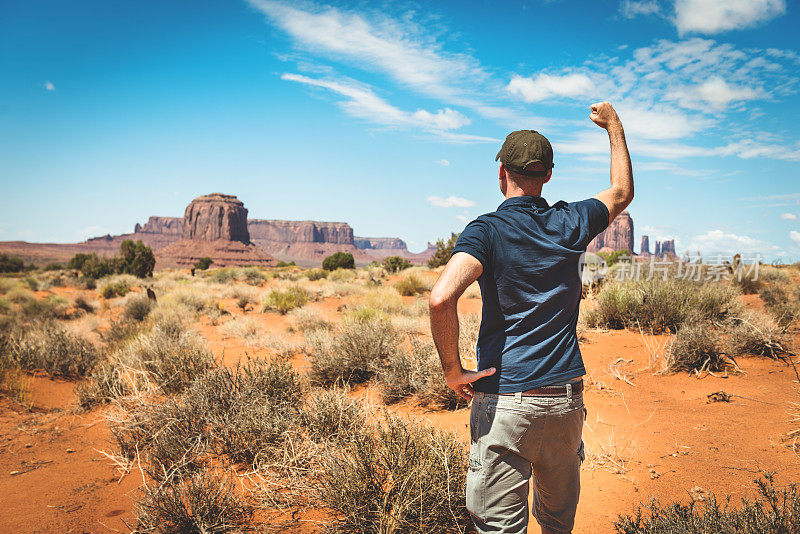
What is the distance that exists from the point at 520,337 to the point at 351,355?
5039mm

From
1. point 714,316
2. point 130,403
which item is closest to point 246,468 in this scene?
point 130,403

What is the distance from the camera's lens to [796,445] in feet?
12.6

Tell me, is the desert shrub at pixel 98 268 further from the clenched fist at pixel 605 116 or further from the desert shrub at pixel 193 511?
the clenched fist at pixel 605 116

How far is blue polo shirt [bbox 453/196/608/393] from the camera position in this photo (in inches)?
75.8

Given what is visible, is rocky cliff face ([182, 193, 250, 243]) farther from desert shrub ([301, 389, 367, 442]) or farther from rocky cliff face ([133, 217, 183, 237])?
desert shrub ([301, 389, 367, 442])

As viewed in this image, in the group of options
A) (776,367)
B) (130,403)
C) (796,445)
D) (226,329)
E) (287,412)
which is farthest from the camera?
(226,329)

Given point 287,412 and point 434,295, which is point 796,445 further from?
point 287,412

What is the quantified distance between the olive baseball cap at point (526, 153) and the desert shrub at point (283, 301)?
1218 cm

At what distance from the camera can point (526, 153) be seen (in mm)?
1979

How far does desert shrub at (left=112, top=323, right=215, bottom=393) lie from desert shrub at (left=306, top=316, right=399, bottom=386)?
1.61 m

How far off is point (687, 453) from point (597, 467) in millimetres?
849

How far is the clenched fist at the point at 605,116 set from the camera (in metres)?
2.30

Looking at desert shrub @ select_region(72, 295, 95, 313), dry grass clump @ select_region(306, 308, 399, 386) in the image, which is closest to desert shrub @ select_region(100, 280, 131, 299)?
desert shrub @ select_region(72, 295, 95, 313)

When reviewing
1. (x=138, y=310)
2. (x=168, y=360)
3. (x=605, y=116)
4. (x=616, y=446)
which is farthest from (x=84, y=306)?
(x=605, y=116)
